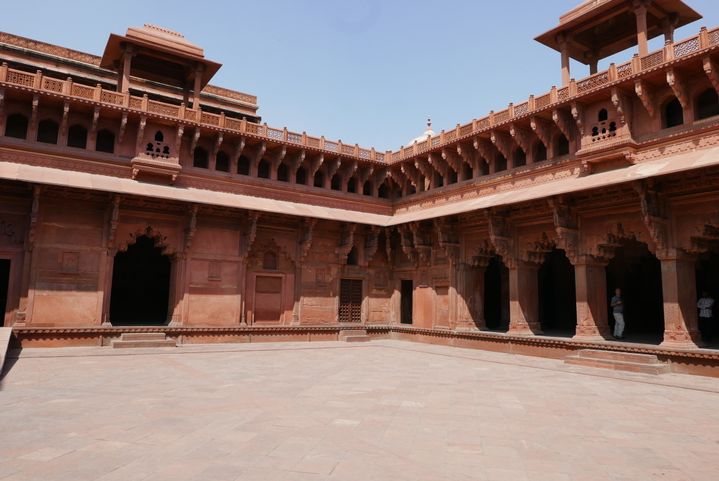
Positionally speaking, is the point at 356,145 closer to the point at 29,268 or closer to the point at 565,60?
the point at 565,60

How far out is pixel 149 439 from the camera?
5547 mm

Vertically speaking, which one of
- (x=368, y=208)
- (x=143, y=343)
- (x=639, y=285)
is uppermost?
(x=368, y=208)

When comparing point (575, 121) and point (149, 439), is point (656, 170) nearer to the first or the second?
point (575, 121)

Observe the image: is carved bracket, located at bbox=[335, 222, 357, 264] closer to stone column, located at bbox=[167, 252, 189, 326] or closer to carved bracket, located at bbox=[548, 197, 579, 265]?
stone column, located at bbox=[167, 252, 189, 326]

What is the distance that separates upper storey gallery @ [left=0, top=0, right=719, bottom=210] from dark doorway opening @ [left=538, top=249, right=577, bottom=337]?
5.28 m

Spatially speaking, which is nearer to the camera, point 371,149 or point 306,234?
point 306,234

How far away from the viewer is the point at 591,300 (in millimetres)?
14344

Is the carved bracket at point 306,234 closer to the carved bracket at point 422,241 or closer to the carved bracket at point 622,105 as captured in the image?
the carved bracket at point 422,241

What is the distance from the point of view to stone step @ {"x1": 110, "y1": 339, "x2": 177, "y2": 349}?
1413 cm

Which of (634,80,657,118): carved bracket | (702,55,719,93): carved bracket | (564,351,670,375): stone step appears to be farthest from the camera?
(634,80,657,118): carved bracket

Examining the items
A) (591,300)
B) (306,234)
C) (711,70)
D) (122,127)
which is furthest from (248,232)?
(711,70)

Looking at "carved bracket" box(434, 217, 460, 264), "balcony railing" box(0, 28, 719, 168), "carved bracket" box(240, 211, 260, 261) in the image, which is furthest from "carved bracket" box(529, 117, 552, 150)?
"carved bracket" box(240, 211, 260, 261)

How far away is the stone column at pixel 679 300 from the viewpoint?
40.1 ft

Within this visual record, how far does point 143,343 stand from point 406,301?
11.3m
